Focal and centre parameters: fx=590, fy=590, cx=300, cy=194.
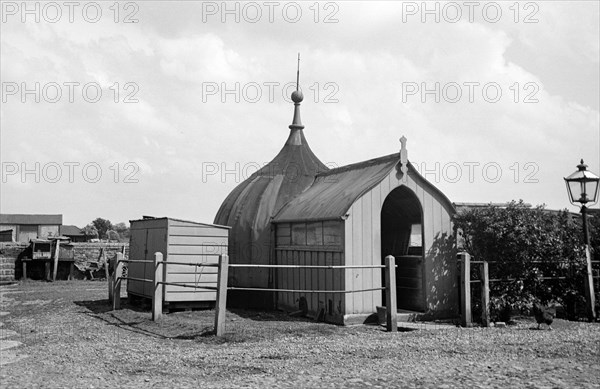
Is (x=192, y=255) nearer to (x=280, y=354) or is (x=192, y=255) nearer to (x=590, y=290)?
(x=280, y=354)

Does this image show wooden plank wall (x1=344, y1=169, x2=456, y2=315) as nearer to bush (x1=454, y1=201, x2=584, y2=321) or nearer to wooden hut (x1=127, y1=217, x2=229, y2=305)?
bush (x1=454, y1=201, x2=584, y2=321)

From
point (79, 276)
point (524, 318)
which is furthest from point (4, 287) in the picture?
point (524, 318)

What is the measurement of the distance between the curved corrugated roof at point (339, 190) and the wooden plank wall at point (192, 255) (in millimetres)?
2065

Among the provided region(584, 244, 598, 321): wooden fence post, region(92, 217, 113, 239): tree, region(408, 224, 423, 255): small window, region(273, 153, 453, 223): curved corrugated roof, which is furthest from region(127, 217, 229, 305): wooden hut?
region(92, 217, 113, 239): tree

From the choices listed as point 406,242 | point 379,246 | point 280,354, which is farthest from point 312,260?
point 280,354

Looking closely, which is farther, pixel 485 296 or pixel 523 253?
pixel 523 253

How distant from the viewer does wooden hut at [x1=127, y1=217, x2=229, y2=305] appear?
49.4 feet

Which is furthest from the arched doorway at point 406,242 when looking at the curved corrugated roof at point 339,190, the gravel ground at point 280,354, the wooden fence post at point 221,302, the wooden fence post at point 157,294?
the wooden fence post at point 157,294

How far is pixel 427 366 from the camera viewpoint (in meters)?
8.27

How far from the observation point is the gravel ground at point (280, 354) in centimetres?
737

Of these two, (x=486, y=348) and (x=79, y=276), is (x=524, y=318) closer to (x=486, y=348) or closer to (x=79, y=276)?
(x=486, y=348)

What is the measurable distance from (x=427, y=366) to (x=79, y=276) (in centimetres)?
2570

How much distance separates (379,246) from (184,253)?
5.11 m

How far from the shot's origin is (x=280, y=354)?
29.9 feet
